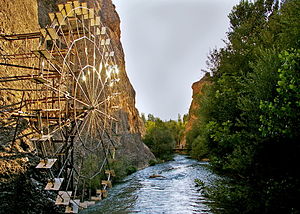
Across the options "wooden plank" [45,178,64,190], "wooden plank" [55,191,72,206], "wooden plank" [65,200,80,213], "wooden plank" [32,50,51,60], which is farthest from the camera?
"wooden plank" [65,200,80,213]

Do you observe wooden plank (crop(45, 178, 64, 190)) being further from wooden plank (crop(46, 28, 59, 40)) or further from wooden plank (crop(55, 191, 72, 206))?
wooden plank (crop(46, 28, 59, 40))

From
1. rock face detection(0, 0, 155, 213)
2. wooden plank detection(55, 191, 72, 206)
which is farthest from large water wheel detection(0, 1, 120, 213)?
rock face detection(0, 0, 155, 213)

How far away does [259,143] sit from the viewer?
4.58 meters

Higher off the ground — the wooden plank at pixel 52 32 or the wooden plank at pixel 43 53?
the wooden plank at pixel 52 32

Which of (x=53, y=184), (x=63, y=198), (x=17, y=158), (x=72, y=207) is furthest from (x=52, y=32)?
(x=72, y=207)

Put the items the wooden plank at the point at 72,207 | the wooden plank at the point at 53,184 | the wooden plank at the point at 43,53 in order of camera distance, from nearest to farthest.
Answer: the wooden plank at the point at 43,53 → the wooden plank at the point at 53,184 → the wooden plank at the point at 72,207

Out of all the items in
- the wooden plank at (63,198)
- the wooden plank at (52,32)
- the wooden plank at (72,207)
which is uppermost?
the wooden plank at (52,32)

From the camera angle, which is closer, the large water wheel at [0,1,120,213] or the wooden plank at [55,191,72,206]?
the large water wheel at [0,1,120,213]

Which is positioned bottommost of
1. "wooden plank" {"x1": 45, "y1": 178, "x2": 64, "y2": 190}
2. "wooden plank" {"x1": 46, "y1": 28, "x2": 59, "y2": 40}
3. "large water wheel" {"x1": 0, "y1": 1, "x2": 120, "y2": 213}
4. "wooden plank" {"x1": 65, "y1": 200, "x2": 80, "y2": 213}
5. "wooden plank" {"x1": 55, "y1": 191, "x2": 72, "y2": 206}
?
"wooden plank" {"x1": 65, "y1": 200, "x2": 80, "y2": 213}

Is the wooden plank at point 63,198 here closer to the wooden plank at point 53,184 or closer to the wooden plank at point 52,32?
the wooden plank at point 53,184

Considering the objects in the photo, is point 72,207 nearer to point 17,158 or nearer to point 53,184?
point 53,184

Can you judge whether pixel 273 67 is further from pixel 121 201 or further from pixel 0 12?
pixel 0 12

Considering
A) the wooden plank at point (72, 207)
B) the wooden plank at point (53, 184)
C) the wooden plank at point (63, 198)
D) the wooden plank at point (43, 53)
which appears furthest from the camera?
the wooden plank at point (72, 207)

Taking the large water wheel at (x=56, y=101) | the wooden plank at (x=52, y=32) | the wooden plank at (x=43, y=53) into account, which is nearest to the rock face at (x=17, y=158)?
the large water wheel at (x=56, y=101)
